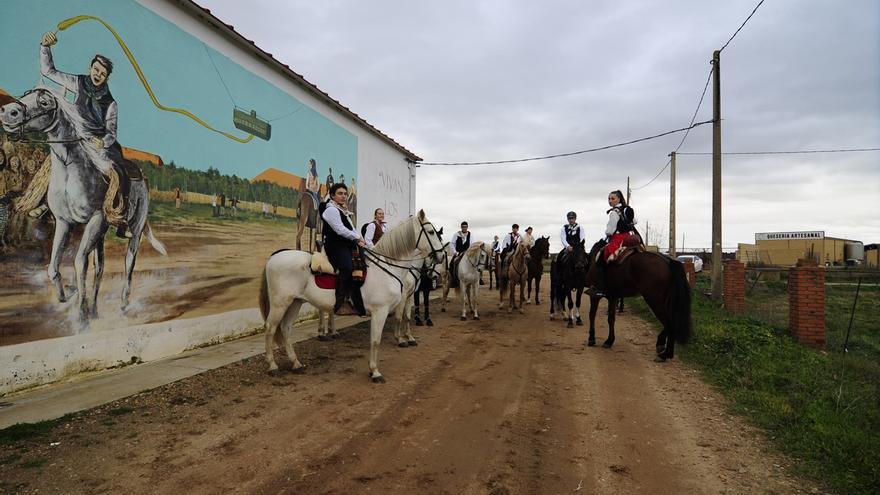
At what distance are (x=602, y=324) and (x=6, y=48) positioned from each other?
1123cm

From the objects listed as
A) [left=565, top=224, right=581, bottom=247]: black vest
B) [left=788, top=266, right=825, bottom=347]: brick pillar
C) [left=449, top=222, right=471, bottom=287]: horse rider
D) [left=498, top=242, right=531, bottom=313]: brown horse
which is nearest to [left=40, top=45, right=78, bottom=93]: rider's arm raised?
[left=449, top=222, right=471, bottom=287]: horse rider

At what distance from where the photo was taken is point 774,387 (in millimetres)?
5316

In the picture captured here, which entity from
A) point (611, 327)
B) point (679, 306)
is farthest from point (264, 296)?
point (679, 306)

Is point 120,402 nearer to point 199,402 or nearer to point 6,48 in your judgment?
point 199,402

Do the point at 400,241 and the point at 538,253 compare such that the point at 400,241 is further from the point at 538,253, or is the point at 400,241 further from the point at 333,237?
the point at 538,253

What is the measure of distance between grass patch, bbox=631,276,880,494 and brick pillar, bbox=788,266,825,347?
0.32 meters

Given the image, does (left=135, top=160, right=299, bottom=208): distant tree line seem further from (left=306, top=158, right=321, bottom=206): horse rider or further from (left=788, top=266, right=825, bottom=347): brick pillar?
(left=788, top=266, right=825, bottom=347): brick pillar

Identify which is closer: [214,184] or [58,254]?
[58,254]

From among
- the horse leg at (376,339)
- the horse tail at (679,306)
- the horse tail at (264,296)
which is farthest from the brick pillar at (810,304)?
the horse tail at (264,296)

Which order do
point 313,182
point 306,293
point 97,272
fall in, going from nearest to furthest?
point 97,272 → point 306,293 → point 313,182

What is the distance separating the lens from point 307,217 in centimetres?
1109

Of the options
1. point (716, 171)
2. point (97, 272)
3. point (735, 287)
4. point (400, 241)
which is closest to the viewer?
point (97, 272)

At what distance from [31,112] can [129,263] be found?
84.7 inches

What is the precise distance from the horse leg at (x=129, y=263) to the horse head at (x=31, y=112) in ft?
5.71
